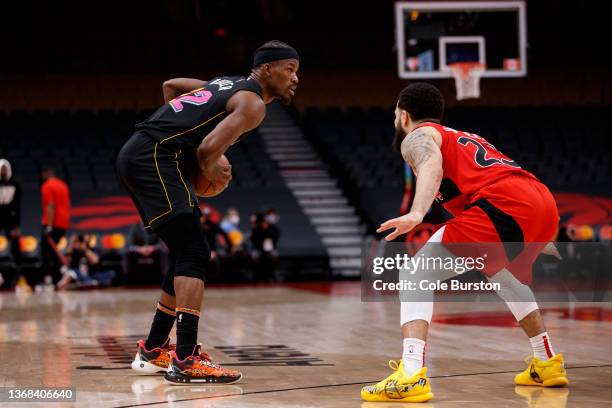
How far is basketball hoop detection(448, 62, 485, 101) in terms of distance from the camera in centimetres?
1412

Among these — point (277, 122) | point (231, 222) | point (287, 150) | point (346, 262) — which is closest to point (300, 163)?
point (287, 150)

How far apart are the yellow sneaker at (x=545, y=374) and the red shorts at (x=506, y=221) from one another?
0.51m

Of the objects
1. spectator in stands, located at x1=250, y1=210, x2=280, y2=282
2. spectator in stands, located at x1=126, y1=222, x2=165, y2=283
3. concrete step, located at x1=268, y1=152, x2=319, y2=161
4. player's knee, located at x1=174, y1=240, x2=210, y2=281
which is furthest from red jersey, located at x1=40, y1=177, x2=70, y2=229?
player's knee, located at x1=174, y1=240, x2=210, y2=281

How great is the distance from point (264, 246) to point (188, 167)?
33.8ft

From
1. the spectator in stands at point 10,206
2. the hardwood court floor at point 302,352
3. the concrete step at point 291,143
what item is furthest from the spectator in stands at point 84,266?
the concrete step at point 291,143

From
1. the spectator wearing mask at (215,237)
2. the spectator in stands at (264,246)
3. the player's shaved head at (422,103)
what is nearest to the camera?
the player's shaved head at (422,103)

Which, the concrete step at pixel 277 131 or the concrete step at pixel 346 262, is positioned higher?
the concrete step at pixel 277 131

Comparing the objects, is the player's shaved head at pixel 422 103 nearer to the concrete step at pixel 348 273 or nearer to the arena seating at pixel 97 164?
the arena seating at pixel 97 164

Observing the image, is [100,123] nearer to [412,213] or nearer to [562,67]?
[562,67]

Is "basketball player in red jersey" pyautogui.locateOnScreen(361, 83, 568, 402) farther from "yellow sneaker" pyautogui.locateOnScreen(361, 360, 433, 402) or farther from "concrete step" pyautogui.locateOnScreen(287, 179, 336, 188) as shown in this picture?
"concrete step" pyautogui.locateOnScreen(287, 179, 336, 188)

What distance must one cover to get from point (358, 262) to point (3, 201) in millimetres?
6266

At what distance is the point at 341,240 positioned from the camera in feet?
56.2

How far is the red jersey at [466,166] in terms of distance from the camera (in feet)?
13.4

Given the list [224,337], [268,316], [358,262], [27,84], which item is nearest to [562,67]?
[358,262]
